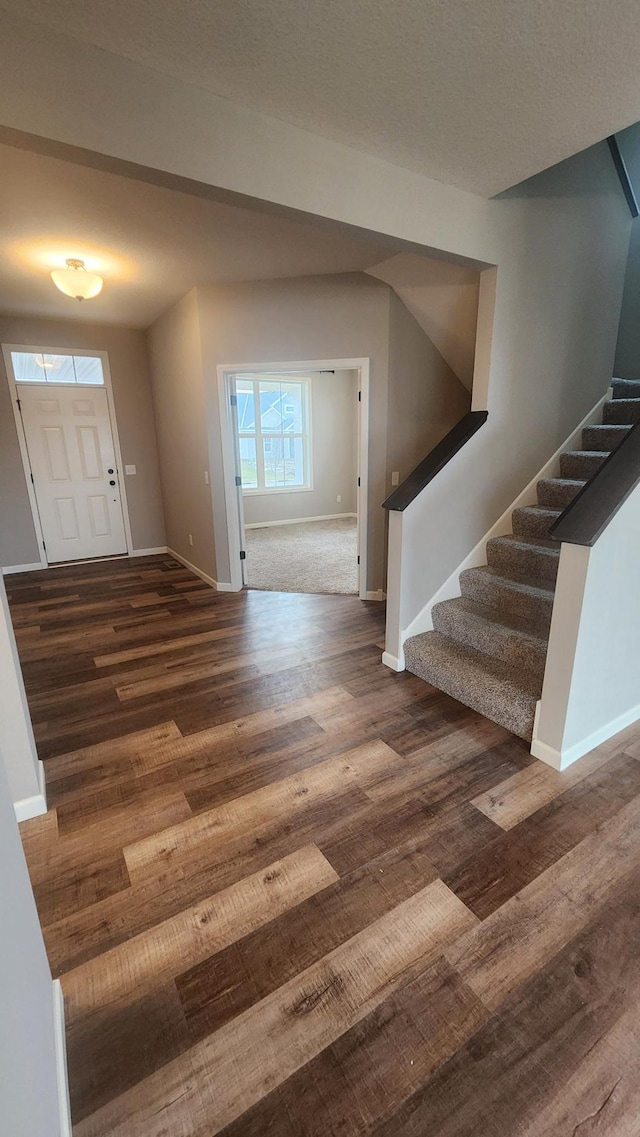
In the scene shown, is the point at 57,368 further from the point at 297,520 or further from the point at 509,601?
the point at 509,601

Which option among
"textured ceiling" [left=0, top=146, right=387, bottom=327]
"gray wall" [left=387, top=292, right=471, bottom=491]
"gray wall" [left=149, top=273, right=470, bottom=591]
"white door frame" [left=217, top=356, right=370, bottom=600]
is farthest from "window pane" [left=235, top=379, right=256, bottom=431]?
"gray wall" [left=387, top=292, right=471, bottom=491]

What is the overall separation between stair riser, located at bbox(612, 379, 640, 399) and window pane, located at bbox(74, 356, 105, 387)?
16.8 ft

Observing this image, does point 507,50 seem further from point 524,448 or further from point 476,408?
point 524,448

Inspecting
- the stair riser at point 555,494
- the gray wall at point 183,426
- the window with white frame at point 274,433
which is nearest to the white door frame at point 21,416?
the gray wall at point 183,426

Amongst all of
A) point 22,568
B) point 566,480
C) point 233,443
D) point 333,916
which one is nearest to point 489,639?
point 566,480

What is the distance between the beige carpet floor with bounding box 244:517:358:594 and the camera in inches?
175

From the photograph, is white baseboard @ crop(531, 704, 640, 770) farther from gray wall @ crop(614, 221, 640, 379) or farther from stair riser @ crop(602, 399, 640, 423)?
gray wall @ crop(614, 221, 640, 379)

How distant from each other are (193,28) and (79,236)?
6.29 ft

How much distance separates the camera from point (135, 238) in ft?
9.15

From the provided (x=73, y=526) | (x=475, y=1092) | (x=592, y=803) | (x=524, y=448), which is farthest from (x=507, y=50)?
(x=73, y=526)

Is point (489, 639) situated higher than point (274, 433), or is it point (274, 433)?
point (274, 433)

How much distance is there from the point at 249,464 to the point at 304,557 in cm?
247

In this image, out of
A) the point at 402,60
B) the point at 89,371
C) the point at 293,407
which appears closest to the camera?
the point at 402,60

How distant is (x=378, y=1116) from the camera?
94 cm
